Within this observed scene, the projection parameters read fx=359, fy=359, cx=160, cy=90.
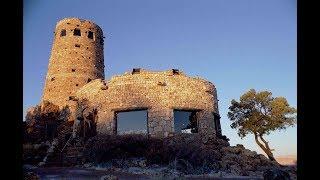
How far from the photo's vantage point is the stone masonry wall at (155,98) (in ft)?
68.2

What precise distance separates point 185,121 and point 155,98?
2.25 m

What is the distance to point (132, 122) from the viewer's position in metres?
20.8

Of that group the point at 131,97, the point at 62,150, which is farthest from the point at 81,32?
the point at 62,150

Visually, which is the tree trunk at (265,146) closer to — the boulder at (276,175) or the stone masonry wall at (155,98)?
the stone masonry wall at (155,98)

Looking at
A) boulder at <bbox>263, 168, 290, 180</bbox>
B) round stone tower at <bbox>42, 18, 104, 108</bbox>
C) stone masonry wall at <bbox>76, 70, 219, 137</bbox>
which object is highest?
round stone tower at <bbox>42, 18, 104, 108</bbox>

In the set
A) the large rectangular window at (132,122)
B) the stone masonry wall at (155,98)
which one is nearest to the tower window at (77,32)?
the stone masonry wall at (155,98)

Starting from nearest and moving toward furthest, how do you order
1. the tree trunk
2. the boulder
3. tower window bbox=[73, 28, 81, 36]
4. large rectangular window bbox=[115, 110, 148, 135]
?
the boulder → large rectangular window bbox=[115, 110, 148, 135] → the tree trunk → tower window bbox=[73, 28, 81, 36]

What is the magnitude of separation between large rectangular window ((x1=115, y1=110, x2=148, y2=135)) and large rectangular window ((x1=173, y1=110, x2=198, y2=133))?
1791mm

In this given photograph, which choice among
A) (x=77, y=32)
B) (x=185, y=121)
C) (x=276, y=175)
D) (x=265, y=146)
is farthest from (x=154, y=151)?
(x=77, y=32)

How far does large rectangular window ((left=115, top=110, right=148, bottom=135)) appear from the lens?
20.5 m

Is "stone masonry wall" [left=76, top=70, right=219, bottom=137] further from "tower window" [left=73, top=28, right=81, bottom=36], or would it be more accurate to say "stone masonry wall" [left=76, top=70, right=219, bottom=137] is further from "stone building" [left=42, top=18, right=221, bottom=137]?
"tower window" [left=73, top=28, right=81, bottom=36]

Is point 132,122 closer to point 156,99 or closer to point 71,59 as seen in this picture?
point 156,99

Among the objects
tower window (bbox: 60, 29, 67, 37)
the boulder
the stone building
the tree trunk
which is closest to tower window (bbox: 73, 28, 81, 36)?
tower window (bbox: 60, 29, 67, 37)
